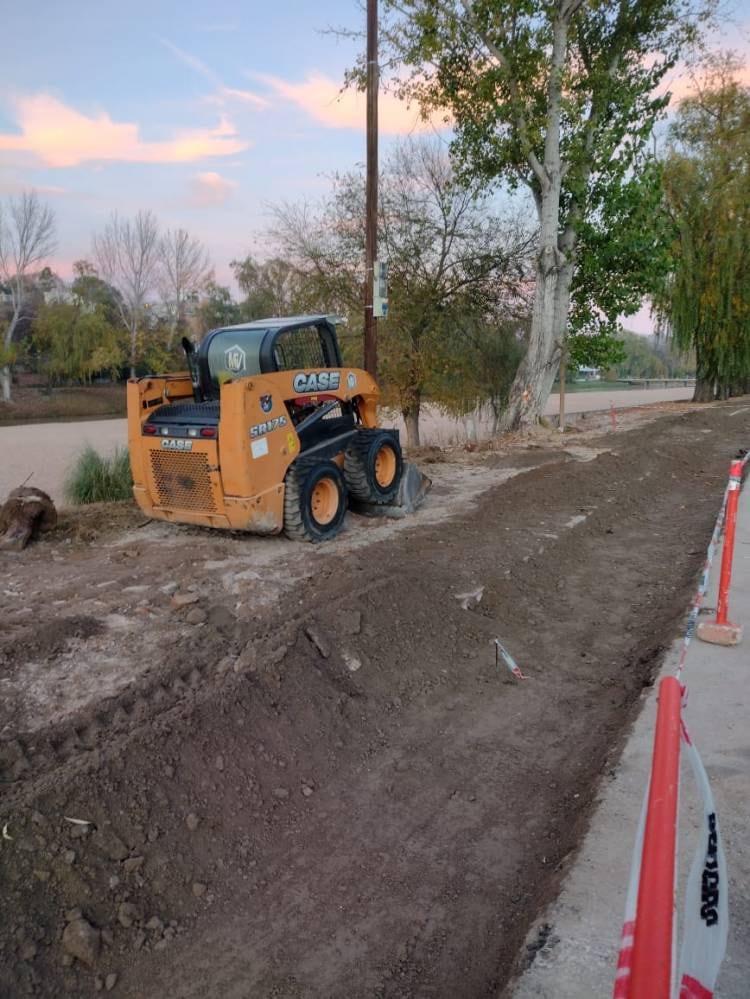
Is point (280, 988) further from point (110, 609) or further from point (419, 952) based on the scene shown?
point (110, 609)

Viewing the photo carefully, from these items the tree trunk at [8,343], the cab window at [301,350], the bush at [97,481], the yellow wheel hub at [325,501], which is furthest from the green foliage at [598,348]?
the tree trunk at [8,343]

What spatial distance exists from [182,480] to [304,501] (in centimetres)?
131

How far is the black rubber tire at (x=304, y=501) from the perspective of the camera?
307 inches

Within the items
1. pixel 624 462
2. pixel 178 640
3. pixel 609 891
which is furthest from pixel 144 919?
pixel 624 462

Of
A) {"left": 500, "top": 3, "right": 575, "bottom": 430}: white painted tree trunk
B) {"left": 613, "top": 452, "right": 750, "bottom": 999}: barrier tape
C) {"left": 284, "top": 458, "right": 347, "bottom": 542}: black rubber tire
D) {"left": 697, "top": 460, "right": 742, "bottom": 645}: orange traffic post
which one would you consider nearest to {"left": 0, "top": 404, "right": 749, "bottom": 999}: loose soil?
{"left": 284, "top": 458, "right": 347, "bottom": 542}: black rubber tire

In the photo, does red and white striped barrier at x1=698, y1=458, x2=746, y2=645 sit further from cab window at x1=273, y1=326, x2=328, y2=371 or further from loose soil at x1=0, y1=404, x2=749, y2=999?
cab window at x1=273, y1=326, x2=328, y2=371

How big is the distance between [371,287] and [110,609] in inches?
335

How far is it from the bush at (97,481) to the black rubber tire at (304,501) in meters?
4.84

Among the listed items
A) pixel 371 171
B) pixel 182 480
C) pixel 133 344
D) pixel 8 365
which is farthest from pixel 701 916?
pixel 8 365

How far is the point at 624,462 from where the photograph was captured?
13531 mm

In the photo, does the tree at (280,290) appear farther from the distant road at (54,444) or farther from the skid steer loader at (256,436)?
the skid steer loader at (256,436)

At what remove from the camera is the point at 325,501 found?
849 cm

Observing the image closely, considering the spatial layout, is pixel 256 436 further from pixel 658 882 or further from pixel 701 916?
pixel 658 882

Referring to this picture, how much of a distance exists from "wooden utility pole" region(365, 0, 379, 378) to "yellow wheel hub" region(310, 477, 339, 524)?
4.33 meters
